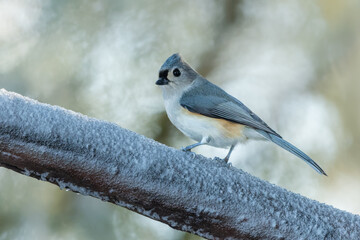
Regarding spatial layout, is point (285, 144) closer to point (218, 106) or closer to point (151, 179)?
point (218, 106)

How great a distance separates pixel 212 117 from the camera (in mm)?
2158

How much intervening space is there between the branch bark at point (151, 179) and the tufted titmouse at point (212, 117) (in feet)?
2.06

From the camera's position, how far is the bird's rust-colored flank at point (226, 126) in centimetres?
213

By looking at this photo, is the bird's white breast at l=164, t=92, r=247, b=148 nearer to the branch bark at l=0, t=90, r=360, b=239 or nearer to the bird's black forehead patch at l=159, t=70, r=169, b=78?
the bird's black forehead patch at l=159, t=70, r=169, b=78

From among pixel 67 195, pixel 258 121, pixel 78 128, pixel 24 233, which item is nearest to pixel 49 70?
pixel 67 195

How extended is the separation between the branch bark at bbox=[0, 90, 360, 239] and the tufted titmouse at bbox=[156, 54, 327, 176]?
629mm

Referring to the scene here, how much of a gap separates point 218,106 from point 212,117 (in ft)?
0.25

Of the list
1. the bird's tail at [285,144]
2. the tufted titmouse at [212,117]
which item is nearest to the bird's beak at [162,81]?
the tufted titmouse at [212,117]

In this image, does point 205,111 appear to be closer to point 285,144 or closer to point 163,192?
point 285,144

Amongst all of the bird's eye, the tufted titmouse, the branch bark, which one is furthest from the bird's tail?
the branch bark

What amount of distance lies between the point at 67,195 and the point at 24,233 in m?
0.21

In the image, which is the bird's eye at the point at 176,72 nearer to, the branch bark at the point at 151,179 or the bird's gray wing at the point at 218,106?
the bird's gray wing at the point at 218,106

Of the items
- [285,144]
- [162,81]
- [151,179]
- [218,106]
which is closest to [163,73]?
[162,81]

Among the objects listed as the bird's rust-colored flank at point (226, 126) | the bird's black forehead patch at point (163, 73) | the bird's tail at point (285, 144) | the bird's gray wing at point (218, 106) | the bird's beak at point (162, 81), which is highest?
the bird's black forehead patch at point (163, 73)
